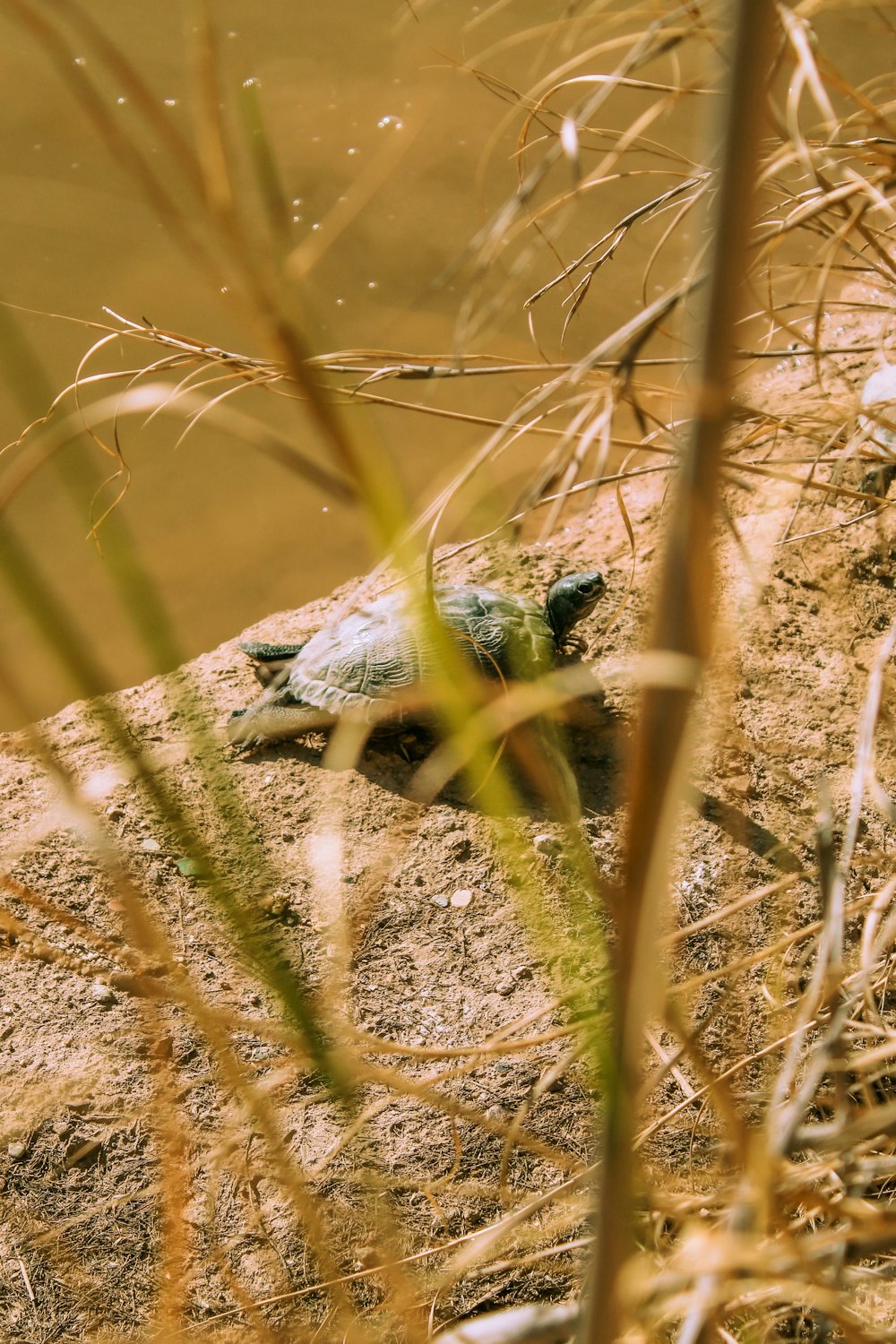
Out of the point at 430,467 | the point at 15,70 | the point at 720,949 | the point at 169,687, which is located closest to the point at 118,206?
the point at 15,70

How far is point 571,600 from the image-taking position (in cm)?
332

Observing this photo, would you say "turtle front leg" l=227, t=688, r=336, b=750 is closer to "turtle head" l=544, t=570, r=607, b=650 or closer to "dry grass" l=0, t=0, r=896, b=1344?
"turtle head" l=544, t=570, r=607, b=650

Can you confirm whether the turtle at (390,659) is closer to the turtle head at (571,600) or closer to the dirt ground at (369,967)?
the turtle head at (571,600)

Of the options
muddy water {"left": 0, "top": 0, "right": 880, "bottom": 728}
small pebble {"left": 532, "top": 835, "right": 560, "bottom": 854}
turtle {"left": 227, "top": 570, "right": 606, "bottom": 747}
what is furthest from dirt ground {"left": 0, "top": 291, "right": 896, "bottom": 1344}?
muddy water {"left": 0, "top": 0, "right": 880, "bottom": 728}

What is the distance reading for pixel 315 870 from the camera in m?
2.71

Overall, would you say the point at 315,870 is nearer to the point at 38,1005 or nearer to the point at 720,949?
the point at 38,1005

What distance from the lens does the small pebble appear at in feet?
8.97

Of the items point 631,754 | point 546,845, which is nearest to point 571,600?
point 546,845

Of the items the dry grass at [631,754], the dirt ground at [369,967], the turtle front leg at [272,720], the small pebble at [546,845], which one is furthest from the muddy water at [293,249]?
the dry grass at [631,754]

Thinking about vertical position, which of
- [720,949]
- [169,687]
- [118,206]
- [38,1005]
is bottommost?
[720,949]

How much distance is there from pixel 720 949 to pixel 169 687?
2.02m

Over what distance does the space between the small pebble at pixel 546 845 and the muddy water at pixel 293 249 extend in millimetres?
1296

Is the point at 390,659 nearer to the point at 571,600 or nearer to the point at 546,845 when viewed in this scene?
the point at 571,600

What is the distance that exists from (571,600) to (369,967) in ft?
4.71
